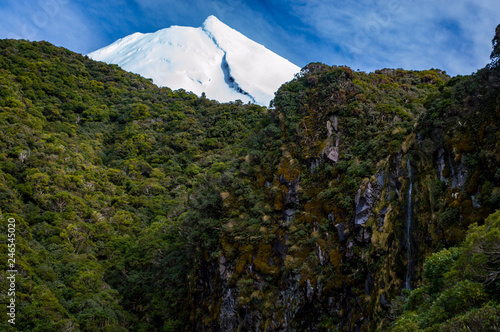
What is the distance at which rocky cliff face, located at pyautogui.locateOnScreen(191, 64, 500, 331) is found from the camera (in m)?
12.6

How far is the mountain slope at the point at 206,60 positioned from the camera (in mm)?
74562

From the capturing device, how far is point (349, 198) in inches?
726

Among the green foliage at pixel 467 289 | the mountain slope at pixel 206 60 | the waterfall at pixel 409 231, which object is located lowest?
the green foliage at pixel 467 289

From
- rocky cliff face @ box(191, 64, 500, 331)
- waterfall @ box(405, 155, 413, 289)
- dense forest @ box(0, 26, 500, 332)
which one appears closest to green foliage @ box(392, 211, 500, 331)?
dense forest @ box(0, 26, 500, 332)

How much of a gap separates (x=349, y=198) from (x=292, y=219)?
3786 millimetres

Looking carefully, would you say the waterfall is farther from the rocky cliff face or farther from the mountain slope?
the mountain slope

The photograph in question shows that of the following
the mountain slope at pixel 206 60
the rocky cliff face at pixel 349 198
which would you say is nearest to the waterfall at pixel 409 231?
the rocky cliff face at pixel 349 198

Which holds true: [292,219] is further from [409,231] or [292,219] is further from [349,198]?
[409,231]

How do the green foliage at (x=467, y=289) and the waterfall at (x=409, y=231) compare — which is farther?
the waterfall at (x=409, y=231)

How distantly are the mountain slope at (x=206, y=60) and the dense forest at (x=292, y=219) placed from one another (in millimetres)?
38033

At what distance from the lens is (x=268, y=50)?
267 feet

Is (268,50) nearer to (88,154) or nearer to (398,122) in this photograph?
(88,154)

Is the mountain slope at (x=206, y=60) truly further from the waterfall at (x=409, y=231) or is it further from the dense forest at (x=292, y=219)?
the waterfall at (x=409, y=231)

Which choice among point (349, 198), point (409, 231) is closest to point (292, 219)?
point (349, 198)
